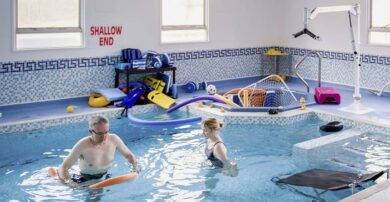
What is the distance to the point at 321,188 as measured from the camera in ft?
15.8

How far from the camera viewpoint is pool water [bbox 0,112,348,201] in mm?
5160

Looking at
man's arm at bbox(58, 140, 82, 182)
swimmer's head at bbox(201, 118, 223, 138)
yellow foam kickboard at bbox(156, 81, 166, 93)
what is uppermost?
yellow foam kickboard at bbox(156, 81, 166, 93)

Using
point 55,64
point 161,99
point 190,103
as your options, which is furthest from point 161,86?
point 55,64

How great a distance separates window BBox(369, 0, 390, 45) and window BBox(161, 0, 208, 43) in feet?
10.9

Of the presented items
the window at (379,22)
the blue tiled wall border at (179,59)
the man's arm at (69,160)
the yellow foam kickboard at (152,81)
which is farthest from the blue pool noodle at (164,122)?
the window at (379,22)

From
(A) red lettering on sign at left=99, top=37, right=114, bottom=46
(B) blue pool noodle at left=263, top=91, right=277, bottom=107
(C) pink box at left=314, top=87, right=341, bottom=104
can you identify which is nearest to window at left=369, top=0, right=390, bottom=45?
(C) pink box at left=314, top=87, right=341, bottom=104

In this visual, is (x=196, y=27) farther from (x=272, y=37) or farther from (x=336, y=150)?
(x=336, y=150)

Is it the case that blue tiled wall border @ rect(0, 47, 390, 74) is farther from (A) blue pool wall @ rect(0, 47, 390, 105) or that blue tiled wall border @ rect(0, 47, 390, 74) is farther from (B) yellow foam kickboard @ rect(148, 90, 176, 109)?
(B) yellow foam kickboard @ rect(148, 90, 176, 109)

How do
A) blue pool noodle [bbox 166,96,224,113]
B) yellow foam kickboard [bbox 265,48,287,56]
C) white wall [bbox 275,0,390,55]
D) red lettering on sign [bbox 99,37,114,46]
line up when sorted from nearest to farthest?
blue pool noodle [bbox 166,96,224,113]
red lettering on sign [bbox 99,37,114,46]
white wall [bbox 275,0,390,55]
yellow foam kickboard [bbox 265,48,287,56]

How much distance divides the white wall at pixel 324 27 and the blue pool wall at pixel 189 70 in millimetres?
143

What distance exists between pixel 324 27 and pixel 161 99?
13.6ft

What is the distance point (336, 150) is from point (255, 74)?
18.0 ft

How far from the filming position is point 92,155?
16.3ft

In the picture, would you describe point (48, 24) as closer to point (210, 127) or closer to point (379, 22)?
point (210, 127)
